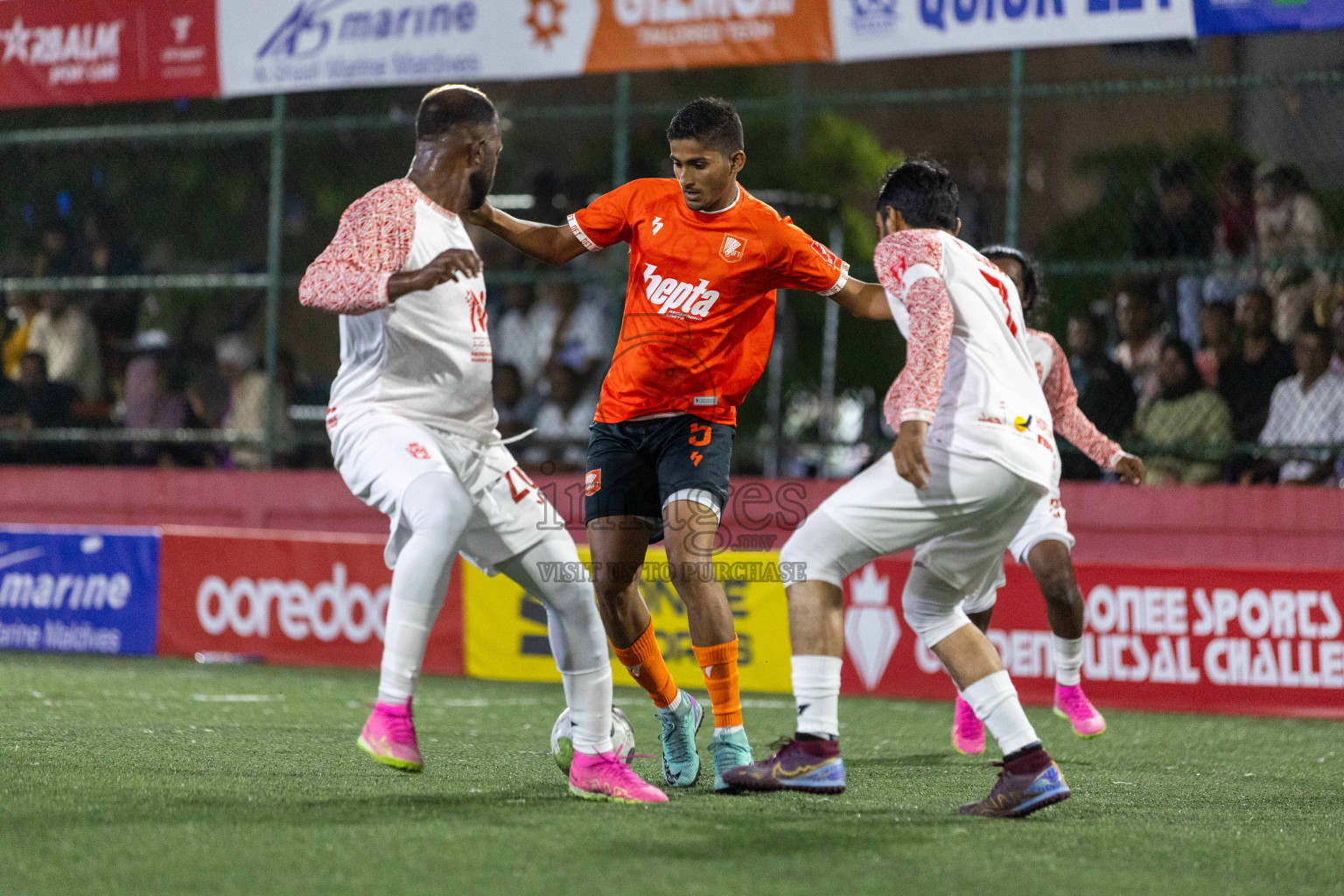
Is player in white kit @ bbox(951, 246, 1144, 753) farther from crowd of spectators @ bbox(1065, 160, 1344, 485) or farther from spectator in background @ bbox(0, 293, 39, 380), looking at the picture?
spectator in background @ bbox(0, 293, 39, 380)

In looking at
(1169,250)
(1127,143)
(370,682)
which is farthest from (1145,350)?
(1127,143)

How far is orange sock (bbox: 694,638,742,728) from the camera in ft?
18.9

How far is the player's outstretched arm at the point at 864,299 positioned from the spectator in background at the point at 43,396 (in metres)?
9.43

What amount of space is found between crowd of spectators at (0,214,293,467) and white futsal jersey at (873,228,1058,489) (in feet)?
29.4

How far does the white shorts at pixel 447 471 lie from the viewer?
500 centimetres

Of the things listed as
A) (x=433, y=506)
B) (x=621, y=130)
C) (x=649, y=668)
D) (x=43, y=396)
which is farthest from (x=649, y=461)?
(x=43, y=396)

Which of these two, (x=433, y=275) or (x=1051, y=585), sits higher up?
(x=433, y=275)

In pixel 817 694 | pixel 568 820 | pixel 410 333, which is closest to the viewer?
pixel 568 820

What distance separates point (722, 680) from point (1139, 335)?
5.81 m

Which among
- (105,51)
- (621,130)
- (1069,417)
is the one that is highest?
(105,51)

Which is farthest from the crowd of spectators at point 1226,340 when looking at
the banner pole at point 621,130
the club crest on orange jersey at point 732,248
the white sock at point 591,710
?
the white sock at point 591,710

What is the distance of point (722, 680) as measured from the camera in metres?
5.78

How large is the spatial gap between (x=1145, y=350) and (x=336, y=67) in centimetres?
627

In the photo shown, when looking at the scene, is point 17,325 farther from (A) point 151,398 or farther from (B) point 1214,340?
(B) point 1214,340
